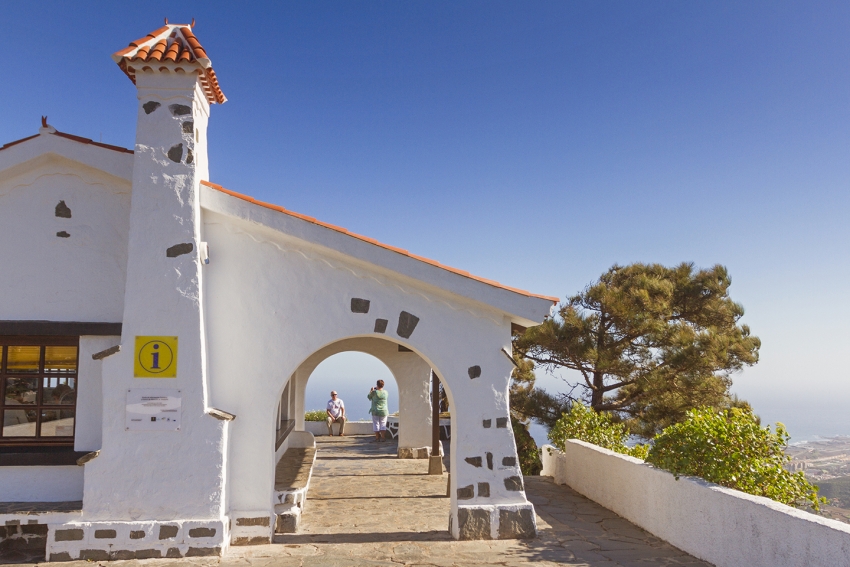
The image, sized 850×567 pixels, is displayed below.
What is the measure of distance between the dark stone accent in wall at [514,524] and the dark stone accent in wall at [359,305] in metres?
2.69

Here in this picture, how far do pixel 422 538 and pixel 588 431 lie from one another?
4.32 meters

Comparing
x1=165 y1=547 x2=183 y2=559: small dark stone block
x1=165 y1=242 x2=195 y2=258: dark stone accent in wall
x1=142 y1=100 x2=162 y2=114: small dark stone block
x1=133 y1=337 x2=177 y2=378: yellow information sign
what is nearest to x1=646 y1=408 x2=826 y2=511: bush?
x1=165 y1=547 x2=183 y2=559: small dark stone block

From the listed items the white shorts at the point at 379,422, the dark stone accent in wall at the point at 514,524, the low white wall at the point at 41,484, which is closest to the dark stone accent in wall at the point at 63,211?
the low white wall at the point at 41,484

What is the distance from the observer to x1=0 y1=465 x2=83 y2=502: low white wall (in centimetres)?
640

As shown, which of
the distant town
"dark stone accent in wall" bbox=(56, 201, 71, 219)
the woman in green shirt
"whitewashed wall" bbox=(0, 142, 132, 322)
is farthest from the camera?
the woman in green shirt

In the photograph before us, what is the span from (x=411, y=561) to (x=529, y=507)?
1.54 meters

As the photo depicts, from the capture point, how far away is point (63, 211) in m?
6.69

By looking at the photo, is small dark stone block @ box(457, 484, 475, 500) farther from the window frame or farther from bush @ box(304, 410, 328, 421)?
bush @ box(304, 410, 328, 421)

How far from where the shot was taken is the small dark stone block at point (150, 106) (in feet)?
21.1

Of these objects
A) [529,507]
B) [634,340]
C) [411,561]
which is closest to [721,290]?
[634,340]

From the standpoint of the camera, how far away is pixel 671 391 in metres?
13.6

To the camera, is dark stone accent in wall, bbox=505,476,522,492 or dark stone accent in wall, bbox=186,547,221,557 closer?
dark stone accent in wall, bbox=186,547,221,557

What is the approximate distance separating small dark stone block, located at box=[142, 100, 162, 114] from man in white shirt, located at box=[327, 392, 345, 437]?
11841 mm

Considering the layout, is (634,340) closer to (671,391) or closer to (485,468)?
(671,391)
